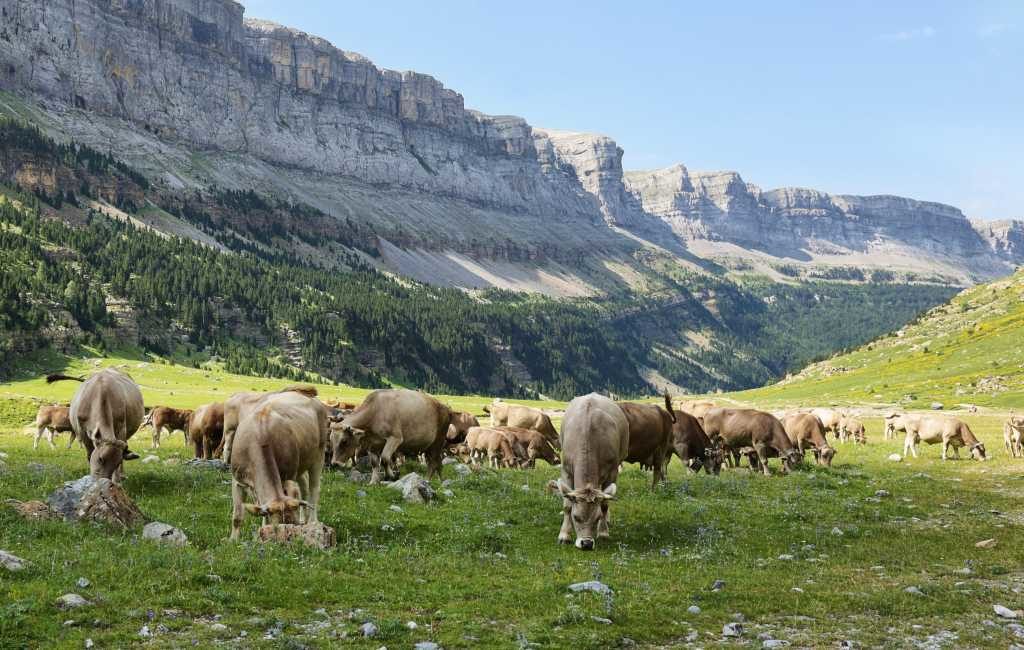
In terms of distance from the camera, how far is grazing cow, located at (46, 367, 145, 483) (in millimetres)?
20828

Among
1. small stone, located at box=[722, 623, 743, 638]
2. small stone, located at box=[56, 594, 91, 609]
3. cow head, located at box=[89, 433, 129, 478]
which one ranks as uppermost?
cow head, located at box=[89, 433, 129, 478]

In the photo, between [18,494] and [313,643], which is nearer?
[313,643]

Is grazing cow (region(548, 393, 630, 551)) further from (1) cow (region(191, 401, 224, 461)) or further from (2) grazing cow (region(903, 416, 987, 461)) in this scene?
(2) grazing cow (region(903, 416, 987, 461))

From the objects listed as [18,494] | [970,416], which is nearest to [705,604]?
A: [18,494]

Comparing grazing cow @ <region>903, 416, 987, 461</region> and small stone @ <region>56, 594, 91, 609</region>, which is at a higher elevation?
small stone @ <region>56, 594, 91, 609</region>

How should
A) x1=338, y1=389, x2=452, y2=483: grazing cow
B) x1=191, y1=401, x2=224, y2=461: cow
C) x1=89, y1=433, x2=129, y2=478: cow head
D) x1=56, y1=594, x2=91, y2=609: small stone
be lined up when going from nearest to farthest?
x1=56, y1=594, x2=91, y2=609: small stone → x1=89, y1=433, x2=129, y2=478: cow head → x1=338, y1=389, x2=452, y2=483: grazing cow → x1=191, y1=401, x2=224, y2=461: cow

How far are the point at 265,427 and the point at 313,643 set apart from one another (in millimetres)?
7344

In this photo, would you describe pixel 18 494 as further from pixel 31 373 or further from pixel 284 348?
pixel 284 348

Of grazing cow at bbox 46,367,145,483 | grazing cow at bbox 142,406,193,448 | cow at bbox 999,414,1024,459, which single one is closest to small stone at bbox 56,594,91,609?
grazing cow at bbox 46,367,145,483

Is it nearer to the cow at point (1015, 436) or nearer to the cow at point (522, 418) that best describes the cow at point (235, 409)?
the cow at point (522, 418)

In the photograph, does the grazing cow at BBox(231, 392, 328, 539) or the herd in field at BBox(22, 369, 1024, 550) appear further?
the herd in field at BBox(22, 369, 1024, 550)

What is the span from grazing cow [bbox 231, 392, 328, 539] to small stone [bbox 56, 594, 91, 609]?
4.13 metres

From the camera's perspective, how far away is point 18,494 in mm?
19047

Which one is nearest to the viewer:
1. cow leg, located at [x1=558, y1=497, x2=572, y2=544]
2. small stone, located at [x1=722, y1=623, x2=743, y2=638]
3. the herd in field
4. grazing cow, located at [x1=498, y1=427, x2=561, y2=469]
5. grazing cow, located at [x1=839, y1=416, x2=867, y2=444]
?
small stone, located at [x1=722, y1=623, x2=743, y2=638]
